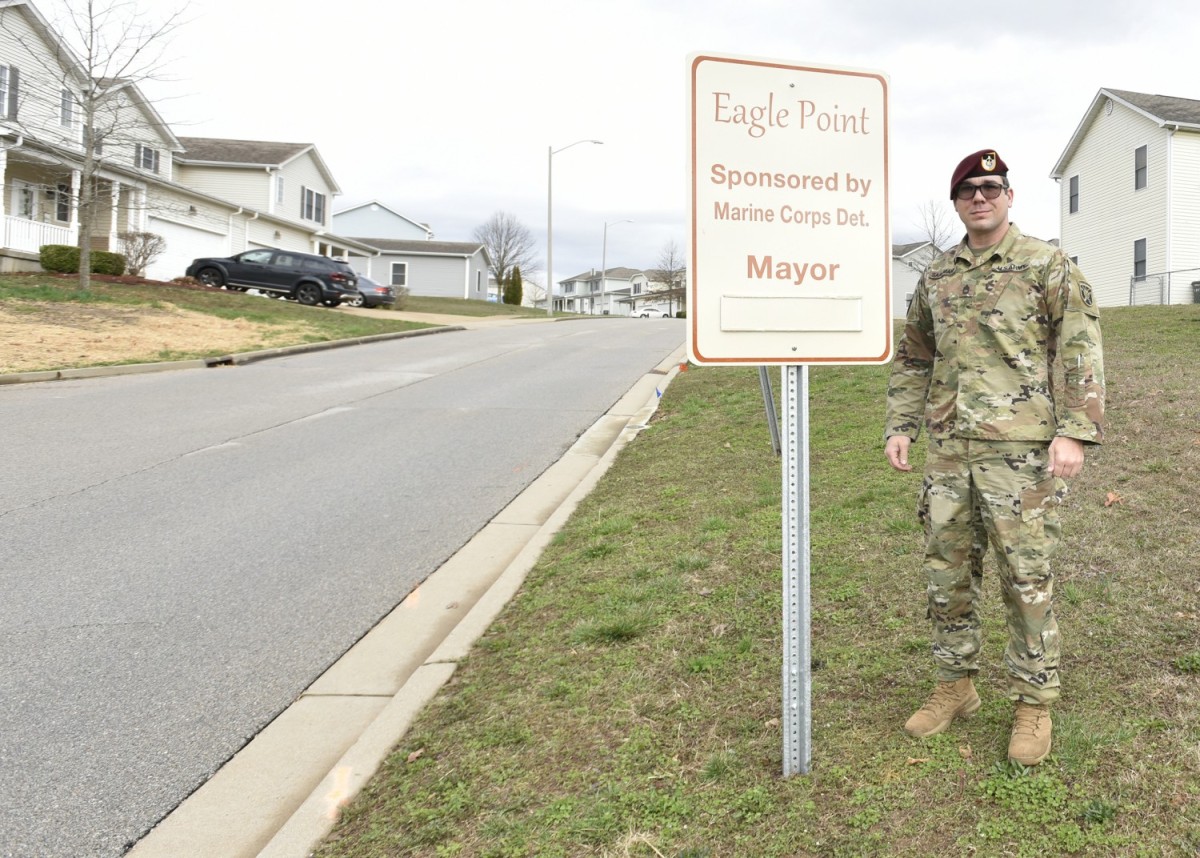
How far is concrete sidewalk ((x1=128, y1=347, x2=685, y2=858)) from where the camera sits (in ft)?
9.38

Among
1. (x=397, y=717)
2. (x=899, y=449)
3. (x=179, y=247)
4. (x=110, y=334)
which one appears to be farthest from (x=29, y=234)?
(x=899, y=449)

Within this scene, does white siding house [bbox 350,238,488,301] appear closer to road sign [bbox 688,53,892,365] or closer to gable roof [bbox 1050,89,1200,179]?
gable roof [bbox 1050,89,1200,179]

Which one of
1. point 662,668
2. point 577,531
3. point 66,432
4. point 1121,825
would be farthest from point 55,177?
point 1121,825

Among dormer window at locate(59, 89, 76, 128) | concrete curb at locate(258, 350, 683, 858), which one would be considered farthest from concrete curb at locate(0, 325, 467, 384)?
dormer window at locate(59, 89, 76, 128)

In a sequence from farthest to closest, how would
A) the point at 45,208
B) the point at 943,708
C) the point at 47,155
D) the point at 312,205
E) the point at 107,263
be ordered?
the point at 312,205 < the point at 45,208 < the point at 47,155 < the point at 107,263 < the point at 943,708

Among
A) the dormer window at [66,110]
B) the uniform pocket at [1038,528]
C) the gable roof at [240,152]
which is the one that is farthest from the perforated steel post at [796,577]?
the gable roof at [240,152]

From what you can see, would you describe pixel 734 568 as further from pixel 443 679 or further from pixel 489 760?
pixel 489 760

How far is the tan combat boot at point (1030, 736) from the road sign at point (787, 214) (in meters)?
1.25

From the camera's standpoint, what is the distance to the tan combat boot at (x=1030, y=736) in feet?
8.95

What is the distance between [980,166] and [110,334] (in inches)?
690

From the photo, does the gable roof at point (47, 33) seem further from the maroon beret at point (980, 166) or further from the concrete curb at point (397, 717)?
the maroon beret at point (980, 166)

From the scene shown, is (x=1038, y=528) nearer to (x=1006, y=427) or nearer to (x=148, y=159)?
(x=1006, y=427)

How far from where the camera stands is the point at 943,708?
9.85 feet

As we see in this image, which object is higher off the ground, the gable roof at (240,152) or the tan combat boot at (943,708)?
the gable roof at (240,152)
